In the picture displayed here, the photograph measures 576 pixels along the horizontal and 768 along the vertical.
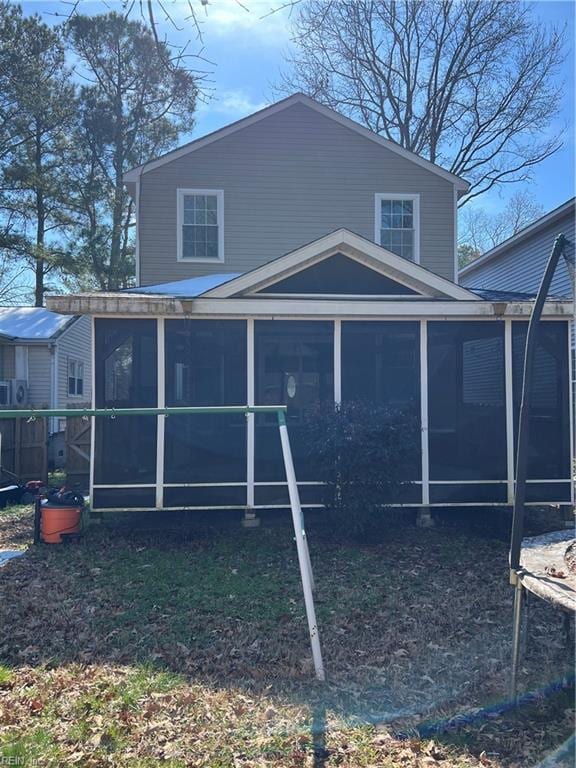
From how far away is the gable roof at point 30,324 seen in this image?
Answer: 15.2m

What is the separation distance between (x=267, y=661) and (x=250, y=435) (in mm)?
3715

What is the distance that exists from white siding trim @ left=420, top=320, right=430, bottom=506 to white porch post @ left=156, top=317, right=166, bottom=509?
3.38m

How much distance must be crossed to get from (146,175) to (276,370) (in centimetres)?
565

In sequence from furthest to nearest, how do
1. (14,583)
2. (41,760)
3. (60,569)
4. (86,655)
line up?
1. (60,569)
2. (14,583)
3. (86,655)
4. (41,760)

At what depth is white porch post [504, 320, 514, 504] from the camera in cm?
A: 763

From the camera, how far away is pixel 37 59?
18.9 m

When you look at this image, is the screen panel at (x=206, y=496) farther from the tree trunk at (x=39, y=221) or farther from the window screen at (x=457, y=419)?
the tree trunk at (x=39, y=221)

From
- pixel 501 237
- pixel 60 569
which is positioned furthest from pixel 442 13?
pixel 60 569

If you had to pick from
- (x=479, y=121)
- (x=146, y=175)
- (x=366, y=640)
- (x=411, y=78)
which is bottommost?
(x=366, y=640)

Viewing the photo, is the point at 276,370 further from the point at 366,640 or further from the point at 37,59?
the point at 37,59

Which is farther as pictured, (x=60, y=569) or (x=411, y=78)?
(x=411, y=78)

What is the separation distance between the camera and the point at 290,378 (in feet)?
25.8

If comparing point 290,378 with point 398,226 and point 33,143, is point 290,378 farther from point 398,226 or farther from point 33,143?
point 33,143

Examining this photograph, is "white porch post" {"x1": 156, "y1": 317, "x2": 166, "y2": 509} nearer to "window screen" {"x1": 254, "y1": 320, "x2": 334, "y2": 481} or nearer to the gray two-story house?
the gray two-story house
